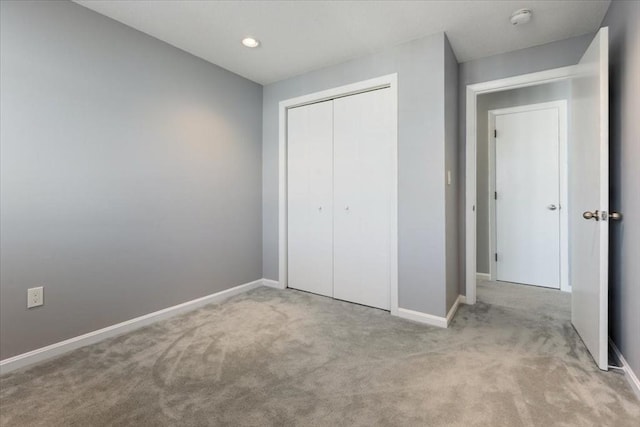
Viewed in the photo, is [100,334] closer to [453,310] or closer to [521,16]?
[453,310]

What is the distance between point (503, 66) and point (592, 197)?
147cm

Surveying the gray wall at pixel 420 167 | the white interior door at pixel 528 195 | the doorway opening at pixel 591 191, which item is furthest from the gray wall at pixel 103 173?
the white interior door at pixel 528 195

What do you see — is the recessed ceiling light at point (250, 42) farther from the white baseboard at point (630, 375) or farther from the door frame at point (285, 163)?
the white baseboard at point (630, 375)

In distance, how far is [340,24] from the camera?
2275 millimetres

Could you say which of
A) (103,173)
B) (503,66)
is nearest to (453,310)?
(503,66)

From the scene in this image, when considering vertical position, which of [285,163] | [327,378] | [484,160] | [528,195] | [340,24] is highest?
[340,24]

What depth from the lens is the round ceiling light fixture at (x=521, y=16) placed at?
2.09 meters

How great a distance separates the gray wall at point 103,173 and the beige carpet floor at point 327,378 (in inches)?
13.6

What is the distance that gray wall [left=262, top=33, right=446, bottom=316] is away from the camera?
2.39 m

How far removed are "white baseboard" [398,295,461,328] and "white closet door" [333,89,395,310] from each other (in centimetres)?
19

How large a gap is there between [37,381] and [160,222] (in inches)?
47.9

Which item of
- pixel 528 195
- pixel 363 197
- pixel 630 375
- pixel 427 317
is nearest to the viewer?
pixel 630 375

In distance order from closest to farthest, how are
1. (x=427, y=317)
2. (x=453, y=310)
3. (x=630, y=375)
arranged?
(x=630, y=375) → (x=427, y=317) → (x=453, y=310)

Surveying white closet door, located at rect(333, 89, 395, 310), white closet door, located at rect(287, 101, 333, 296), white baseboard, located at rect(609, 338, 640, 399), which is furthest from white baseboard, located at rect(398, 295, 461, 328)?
white baseboard, located at rect(609, 338, 640, 399)
